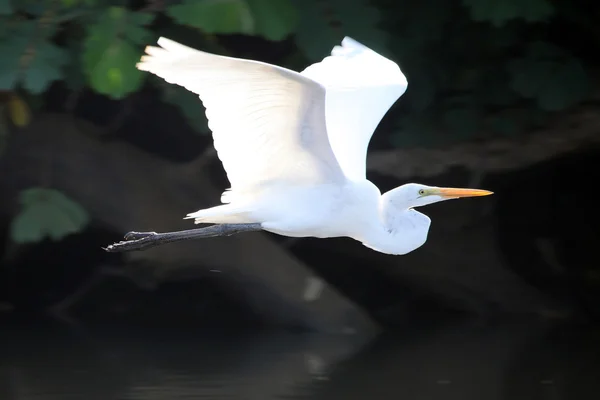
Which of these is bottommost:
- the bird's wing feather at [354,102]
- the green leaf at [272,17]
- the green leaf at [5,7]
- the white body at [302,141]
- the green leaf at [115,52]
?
the white body at [302,141]

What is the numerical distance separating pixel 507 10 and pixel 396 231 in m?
1.70

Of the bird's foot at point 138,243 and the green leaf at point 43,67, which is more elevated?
the green leaf at point 43,67

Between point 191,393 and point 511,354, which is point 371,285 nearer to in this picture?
point 511,354

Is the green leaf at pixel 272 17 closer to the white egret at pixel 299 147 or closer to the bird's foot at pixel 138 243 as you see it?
the white egret at pixel 299 147

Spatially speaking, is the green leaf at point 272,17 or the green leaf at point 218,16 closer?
the green leaf at point 218,16

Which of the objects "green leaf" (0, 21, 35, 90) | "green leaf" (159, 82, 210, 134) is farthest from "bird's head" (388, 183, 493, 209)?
"green leaf" (0, 21, 35, 90)

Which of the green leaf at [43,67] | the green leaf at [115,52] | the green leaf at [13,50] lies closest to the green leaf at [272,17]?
the green leaf at [115,52]

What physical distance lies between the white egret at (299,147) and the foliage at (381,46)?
31.1 inches

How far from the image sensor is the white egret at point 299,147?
10.6ft

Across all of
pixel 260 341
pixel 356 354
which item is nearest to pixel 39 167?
pixel 260 341

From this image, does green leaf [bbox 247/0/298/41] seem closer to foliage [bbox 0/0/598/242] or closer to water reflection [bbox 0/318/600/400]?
foliage [bbox 0/0/598/242]

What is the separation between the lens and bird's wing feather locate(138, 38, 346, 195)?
10.1 ft

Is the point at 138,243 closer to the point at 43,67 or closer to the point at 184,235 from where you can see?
the point at 184,235

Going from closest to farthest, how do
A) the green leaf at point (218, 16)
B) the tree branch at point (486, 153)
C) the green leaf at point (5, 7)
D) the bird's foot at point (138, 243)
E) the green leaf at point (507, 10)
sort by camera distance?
the bird's foot at point (138, 243) → the green leaf at point (218, 16) → the green leaf at point (5, 7) → the green leaf at point (507, 10) → the tree branch at point (486, 153)
